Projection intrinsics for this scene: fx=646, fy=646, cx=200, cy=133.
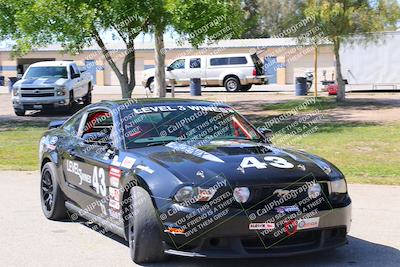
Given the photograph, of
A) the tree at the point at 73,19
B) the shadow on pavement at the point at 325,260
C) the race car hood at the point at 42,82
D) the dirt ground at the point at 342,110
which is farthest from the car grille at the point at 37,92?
the shadow on pavement at the point at 325,260

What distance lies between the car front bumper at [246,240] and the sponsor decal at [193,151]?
70 centimetres

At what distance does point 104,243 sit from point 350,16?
2034 centimetres

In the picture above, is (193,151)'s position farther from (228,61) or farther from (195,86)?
(228,61)

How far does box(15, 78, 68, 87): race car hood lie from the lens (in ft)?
77.2

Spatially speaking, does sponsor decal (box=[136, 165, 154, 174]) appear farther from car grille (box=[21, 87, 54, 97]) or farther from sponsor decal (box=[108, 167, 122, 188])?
car grille (box=[21, 87, 54, 97])

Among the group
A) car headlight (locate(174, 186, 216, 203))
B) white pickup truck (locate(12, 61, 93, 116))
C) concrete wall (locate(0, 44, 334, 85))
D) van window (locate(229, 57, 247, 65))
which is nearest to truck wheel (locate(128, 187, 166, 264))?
car headlight (locate(174, 186, 216, 203))

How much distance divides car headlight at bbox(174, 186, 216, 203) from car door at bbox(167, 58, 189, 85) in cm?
3183

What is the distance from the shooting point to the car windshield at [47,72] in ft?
80.1

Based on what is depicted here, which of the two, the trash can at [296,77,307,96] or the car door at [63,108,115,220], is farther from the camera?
the trash can at [296,77,307,96]

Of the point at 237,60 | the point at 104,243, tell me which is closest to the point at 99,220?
the point at 104,243

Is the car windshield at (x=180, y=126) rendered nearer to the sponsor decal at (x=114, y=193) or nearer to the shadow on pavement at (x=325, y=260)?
the sponsor decal at (x=114, y=193)

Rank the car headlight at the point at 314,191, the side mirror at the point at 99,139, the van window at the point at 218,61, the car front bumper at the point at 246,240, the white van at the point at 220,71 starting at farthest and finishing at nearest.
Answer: the van window at the point at 218,61, the white van at the point at 220,71, the side mirror at the point at 99,139, the car headlight at the point at 314,191, the car front bumper at the point at 246,240

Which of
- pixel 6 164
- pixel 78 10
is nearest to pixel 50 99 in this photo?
pixel 78 10

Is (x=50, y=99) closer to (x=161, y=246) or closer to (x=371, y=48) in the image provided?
(x=371, y=48)
